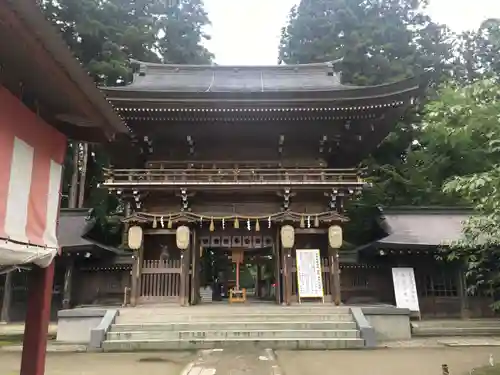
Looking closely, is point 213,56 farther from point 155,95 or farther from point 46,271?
point 46,271

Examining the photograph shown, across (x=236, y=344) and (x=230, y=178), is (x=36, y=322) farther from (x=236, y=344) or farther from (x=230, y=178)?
(x=230, y=178)

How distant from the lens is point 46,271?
4820 millimetres

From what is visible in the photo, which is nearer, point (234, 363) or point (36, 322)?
point (36, 322)

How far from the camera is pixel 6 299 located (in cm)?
1606

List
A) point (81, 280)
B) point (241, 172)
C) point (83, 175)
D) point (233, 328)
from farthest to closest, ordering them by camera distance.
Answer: point (83, 175)
point (81, 280)
point (241, 172)
point (233, 328)

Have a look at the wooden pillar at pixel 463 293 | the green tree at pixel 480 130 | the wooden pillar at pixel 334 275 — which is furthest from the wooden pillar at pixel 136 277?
the wooden pillar at pixel 463 293

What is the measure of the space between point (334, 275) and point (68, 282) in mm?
9777

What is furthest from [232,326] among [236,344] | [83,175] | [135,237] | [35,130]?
[83,175]

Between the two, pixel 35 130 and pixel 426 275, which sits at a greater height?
pixel 35 130

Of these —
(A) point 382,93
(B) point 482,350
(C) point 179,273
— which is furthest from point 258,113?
(B) point 482,350

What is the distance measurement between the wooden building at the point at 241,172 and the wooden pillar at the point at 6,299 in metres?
6.53

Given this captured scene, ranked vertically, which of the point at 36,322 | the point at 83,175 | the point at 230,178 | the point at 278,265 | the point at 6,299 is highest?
the point at 83,175

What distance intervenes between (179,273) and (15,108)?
9370 mm

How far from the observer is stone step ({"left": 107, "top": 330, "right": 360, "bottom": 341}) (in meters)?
10.2
